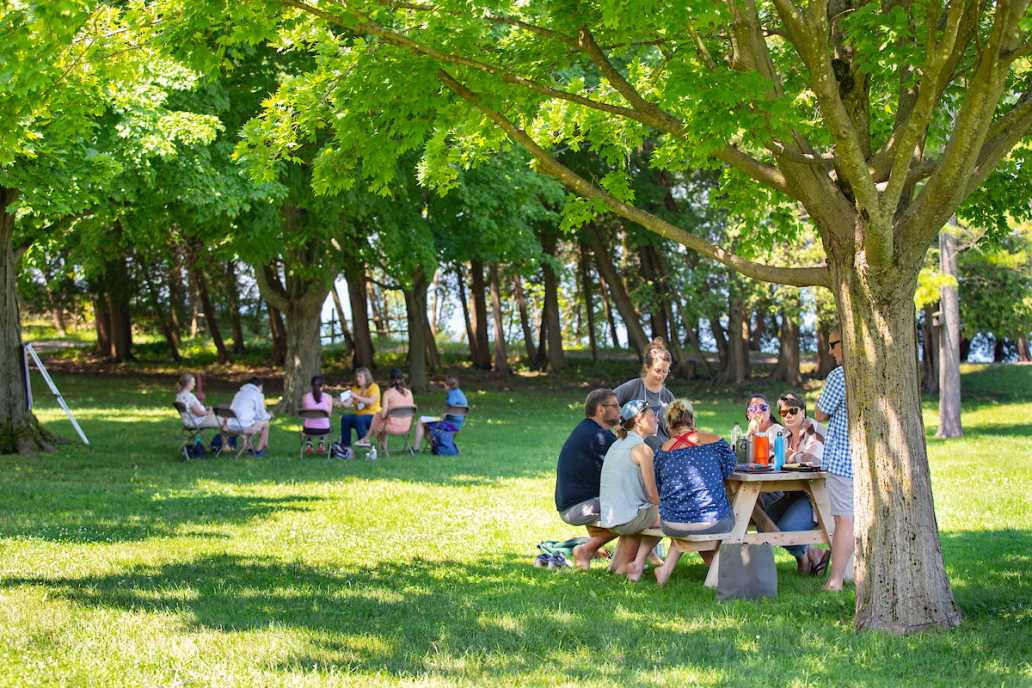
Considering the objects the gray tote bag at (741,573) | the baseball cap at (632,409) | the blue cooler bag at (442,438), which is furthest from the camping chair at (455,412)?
the gray tote bag at (741,573)

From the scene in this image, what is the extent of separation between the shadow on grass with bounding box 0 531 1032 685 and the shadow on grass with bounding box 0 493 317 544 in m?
1.64

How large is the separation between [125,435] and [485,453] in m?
6.41

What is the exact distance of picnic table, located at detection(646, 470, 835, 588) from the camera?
7.98 meters

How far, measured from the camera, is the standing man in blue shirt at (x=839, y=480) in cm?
822

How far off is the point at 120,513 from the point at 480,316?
90.8 ft

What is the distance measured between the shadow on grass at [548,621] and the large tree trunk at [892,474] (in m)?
0.22

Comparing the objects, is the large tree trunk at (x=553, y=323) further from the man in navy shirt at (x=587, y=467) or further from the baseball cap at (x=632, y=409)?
the baseball cap at (x=632, y=409)

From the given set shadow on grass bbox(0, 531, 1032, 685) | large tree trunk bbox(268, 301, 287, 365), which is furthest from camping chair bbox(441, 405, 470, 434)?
large tree trunk bbox(268, 301, 287, 365)

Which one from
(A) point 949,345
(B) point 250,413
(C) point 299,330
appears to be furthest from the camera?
(C) point 299,330

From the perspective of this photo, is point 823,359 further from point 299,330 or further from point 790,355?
point 299,330

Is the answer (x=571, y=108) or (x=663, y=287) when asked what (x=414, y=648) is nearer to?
(x=571, y=108)

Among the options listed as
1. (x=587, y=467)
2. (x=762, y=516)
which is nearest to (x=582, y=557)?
(x=587, y=467)

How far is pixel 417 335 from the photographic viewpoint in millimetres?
32031

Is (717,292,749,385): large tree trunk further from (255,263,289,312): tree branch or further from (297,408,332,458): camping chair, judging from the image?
(297,408,332,458): camping chair
